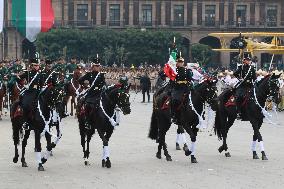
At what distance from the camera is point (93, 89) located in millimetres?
16734

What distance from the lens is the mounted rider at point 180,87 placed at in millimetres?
17750

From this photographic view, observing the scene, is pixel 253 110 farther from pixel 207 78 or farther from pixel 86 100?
pixel 86 100

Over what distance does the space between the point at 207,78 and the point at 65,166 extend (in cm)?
374

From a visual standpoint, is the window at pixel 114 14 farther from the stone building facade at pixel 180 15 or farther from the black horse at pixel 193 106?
the black horse at pixel 193 106

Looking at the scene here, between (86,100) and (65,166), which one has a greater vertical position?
(86,100)

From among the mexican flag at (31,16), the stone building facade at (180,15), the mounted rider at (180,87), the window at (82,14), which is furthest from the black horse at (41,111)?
the window at (82,14)

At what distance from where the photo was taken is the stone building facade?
91.4 meters

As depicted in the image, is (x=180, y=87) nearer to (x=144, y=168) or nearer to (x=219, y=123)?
(x=219, y=123)

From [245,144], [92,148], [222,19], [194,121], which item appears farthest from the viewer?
[222,19]

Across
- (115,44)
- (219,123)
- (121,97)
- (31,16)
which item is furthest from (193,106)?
(115,44)

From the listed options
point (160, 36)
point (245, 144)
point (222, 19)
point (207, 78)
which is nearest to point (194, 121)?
point (207, 78)

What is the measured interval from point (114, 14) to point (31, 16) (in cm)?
7578

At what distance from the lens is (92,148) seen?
64.9 feet

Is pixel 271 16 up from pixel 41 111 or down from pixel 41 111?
up
